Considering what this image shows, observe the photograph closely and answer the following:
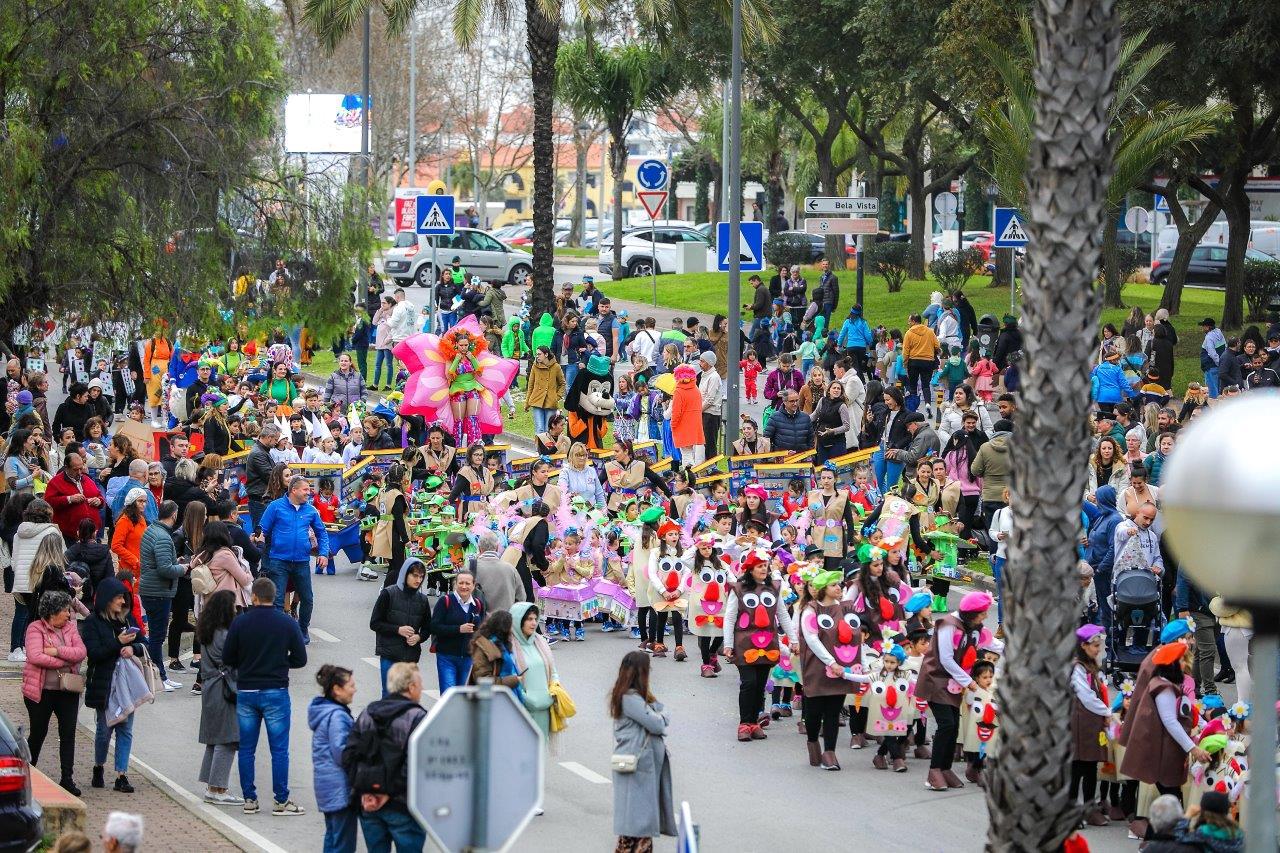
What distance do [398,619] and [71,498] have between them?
15.5 ft

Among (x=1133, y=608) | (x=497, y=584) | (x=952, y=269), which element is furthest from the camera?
(x=952, y=269)

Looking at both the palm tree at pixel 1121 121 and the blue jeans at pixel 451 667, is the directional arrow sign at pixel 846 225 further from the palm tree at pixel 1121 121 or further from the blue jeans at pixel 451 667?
the blue jeans at pixel 451 667

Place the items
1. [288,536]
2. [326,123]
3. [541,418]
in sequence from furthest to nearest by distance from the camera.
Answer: [326,123]
[541,418]
[288,536]

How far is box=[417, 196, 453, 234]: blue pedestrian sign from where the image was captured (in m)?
25.3

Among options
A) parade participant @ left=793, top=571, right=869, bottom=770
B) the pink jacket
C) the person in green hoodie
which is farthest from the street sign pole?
the pink jacket

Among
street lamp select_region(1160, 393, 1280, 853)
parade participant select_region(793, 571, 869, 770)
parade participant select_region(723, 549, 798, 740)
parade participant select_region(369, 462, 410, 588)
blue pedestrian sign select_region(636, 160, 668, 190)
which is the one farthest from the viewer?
blue pedestrian sign select_region(636, 160, 668, 190)

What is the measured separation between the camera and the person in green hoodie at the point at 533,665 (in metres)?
12.2

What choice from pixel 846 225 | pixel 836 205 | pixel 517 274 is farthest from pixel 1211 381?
pixel 517 274

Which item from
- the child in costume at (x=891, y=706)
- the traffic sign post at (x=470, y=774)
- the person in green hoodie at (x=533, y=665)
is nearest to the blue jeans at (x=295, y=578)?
the person in green hoodie at (x=533, y=665)

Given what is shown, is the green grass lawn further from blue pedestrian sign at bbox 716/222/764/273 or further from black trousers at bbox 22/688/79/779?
black trousers at bbox 22/688/79/779

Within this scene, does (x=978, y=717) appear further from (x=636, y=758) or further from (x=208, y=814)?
(x=208, y=814)

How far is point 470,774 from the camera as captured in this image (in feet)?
21.8

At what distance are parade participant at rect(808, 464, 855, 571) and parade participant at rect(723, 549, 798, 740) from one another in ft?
12.9

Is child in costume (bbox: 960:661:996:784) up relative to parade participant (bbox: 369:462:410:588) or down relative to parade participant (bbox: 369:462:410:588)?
down
